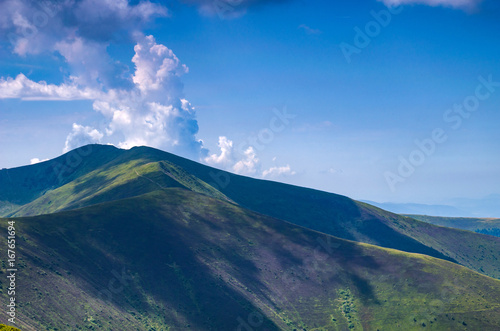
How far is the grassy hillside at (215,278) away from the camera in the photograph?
396 feet

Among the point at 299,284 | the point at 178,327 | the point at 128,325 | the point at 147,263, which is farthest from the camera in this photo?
the point at 299,284

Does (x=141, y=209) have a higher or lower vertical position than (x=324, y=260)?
higher

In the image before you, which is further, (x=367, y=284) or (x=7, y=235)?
(x=367, y=284)

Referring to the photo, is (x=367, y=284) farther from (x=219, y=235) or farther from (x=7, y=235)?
(x=7, y=235)

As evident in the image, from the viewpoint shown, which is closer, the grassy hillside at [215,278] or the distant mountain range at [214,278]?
the distant mountain range at [214,278]

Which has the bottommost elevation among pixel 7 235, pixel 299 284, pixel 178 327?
pixel 178 327

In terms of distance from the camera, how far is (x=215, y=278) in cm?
15475

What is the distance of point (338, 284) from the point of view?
552ft

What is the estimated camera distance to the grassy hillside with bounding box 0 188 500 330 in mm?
120750

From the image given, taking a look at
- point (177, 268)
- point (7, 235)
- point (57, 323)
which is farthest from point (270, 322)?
point (7, 235)

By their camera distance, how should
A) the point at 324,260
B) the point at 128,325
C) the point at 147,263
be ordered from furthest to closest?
the point at 324,260
the point at 147,263
the point at 128,325

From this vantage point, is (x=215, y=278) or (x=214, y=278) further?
(x=215, y=278)

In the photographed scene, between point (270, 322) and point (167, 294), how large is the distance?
36992 mm

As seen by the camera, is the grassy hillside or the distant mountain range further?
the grassy hillside
